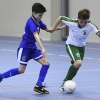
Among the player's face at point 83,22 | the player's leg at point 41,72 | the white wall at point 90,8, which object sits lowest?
the player's leg at point 41,72

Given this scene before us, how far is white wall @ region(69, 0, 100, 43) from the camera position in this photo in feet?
59.0

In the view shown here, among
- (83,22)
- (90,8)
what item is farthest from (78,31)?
(90,8)

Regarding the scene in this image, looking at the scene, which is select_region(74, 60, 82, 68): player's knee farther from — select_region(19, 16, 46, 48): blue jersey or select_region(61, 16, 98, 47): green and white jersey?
select_region(19, 16, 46, 48): blue jersey

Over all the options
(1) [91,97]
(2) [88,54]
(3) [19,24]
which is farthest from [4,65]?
(3) [19,24]

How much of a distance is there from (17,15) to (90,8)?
4598mm

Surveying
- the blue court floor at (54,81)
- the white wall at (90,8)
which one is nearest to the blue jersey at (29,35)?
the blue court floor at (54,81)

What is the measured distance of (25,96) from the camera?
22.7 feet

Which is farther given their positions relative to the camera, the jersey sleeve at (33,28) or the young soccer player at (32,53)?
the young soccer player at (32,53)

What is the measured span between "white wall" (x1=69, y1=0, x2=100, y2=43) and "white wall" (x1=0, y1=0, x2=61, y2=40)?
0.65 metres

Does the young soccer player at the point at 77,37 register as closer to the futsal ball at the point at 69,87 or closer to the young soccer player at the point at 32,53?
the futsal ball at the point at 69,87

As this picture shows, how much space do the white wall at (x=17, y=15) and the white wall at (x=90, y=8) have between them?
651 millimetres

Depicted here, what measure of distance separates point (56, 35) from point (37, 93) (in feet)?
40.5

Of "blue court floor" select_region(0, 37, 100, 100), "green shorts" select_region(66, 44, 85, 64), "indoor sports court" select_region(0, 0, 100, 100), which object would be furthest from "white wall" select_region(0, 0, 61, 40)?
"green shorts" select_region(66, 44, 85, 64)

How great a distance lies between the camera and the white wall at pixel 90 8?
18.0 metres
